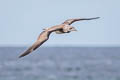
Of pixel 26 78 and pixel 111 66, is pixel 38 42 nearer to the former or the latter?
pixel 26 78

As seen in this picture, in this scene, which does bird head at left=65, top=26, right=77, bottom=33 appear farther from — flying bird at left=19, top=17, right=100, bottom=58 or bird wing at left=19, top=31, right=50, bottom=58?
bird wing at left=19, top=31, right=50, bottom=58

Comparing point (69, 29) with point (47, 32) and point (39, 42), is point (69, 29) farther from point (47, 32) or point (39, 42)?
point (39, 42)

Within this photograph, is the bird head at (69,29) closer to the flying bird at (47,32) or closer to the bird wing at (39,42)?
the flying bird at (47,32)

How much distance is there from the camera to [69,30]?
18.8 m

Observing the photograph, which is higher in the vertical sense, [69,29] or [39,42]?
[69,29]

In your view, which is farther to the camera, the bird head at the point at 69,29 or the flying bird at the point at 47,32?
the bird head at the point at 69,29

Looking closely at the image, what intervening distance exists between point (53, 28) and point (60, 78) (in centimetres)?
2314

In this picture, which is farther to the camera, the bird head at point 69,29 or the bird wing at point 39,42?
the bird head at point 69,29

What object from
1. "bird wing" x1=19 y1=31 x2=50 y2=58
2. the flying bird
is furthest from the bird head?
"bird wing" x1=19 y1=31 x2=50 y2=58

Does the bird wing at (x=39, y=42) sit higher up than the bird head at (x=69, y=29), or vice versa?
the bird head at (x=69, y=29)

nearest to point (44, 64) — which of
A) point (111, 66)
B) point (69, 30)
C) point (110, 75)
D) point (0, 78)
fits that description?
point (111, 66)

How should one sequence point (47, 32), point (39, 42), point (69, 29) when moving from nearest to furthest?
point (39, 42) → point (47, 32) → point (69, 29)

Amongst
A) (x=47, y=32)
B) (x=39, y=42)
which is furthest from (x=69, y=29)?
(x=39, y=42)

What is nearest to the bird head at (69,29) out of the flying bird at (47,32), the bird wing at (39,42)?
the flying bird at (47,32)
